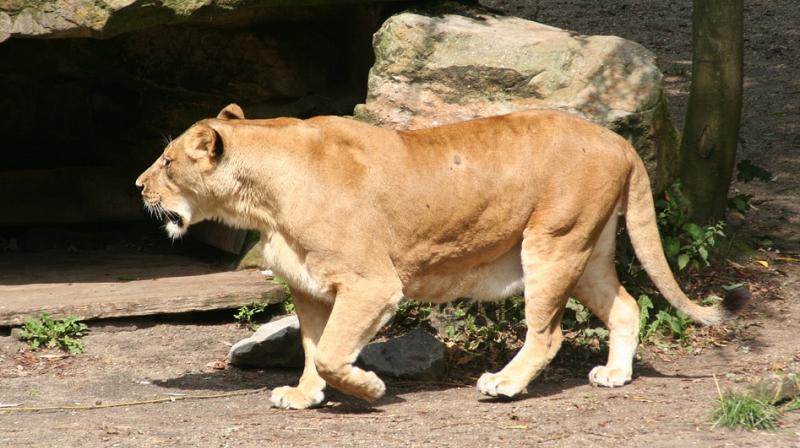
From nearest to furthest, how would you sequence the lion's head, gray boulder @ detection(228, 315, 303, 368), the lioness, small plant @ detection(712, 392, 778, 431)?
small plant @ detection(712, 392, 778, 431)
the lioness
the lion's head
gray boulder @ detection(228, 315, 303, 368)

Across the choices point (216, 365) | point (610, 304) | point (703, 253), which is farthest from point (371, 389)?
point (703, 253)

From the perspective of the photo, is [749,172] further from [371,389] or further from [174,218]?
[174,218]

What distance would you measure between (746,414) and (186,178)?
124 inches

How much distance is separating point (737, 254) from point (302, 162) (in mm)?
4143

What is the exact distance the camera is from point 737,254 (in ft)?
29.4

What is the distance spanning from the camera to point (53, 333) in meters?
7.89

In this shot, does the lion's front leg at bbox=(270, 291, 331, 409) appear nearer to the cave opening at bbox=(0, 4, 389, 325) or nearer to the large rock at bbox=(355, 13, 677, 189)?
the large rock at bbox=(355, 13, 677, 189)

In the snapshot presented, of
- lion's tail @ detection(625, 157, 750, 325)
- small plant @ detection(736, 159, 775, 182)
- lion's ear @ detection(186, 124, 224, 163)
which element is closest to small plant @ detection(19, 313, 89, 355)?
lion's ear @ detection(186, 124, 224, 163)

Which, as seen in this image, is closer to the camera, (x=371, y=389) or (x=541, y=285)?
(x=371, y=389)

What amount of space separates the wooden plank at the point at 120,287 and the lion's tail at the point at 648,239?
9.29ft

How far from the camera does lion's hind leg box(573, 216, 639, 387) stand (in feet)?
22.4

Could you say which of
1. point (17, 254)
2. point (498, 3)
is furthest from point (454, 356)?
point (498, 3)

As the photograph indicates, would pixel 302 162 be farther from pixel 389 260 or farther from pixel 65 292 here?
pixel 65 292

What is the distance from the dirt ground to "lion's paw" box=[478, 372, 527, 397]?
0.24 ft
